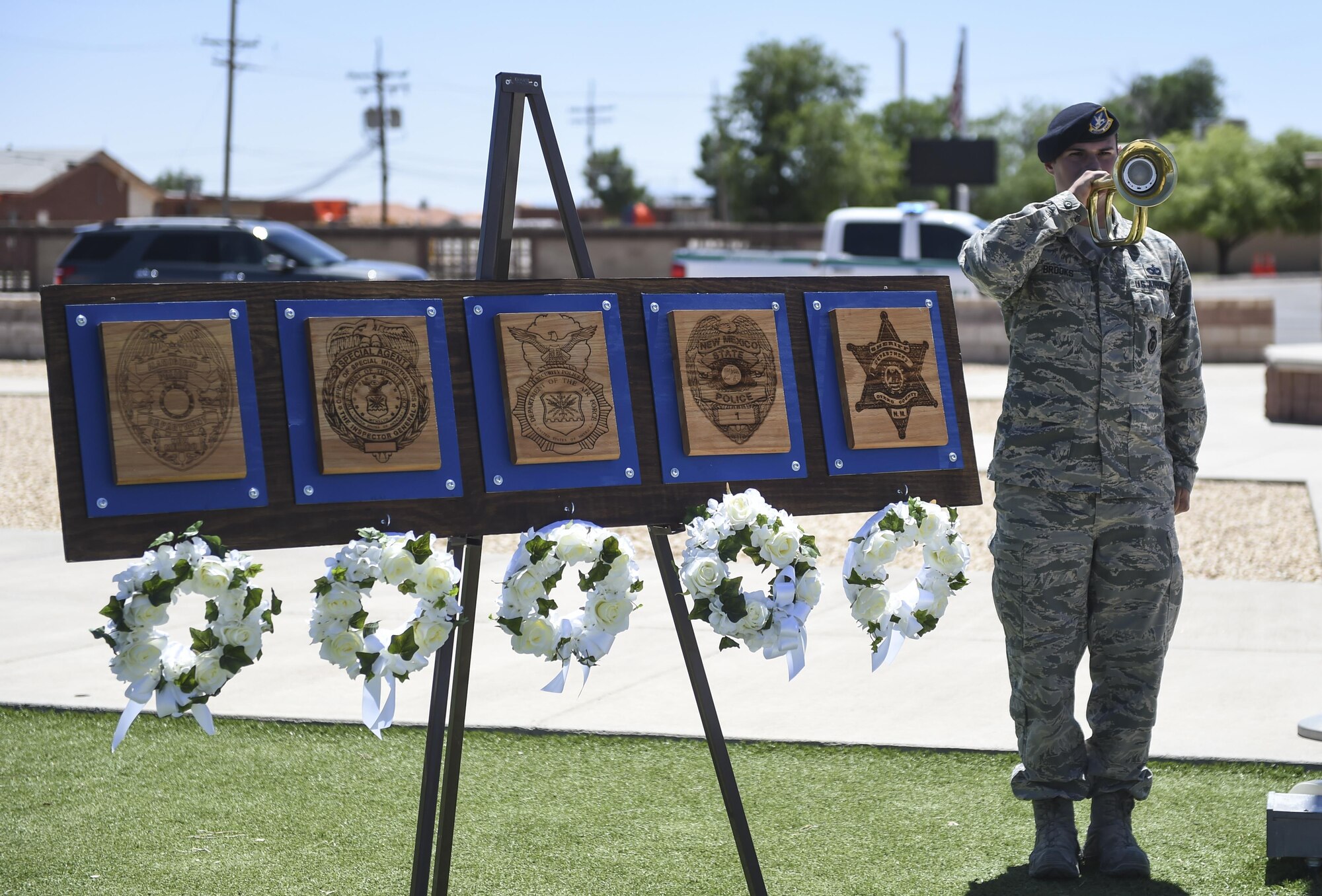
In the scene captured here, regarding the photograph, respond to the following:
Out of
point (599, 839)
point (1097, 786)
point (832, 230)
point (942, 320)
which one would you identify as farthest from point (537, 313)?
point (832, 230)

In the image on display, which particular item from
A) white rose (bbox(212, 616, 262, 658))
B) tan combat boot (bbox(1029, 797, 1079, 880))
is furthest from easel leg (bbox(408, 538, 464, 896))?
tan combat boot (bbox(1029, 797, 1079, 880))

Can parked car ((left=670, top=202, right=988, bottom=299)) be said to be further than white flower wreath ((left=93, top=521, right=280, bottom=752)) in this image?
Yes

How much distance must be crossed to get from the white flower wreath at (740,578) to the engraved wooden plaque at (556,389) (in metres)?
0.28

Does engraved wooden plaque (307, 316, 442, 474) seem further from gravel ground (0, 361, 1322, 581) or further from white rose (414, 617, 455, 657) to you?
gravel ground (0, 361, 1322, 581)

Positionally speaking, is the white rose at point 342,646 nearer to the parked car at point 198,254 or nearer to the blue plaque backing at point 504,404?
the blue plaque backing at point 504,404

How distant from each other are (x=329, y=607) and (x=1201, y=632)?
4.23 metres

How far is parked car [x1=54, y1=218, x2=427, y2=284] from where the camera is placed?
17719 mm

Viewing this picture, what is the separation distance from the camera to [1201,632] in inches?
227

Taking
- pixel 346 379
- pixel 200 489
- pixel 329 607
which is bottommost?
pixel 329 607

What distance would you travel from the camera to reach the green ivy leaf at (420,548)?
2.68 metres

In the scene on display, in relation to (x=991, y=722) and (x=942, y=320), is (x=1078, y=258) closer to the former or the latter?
(x=942, y=320)

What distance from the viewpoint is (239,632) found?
2.60 metres

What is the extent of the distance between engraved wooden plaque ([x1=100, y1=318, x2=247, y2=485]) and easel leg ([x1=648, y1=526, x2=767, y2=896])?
0.91 metres

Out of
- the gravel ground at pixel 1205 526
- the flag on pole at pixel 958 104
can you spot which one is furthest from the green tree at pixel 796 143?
the gravel ground at pixel 1205 526
